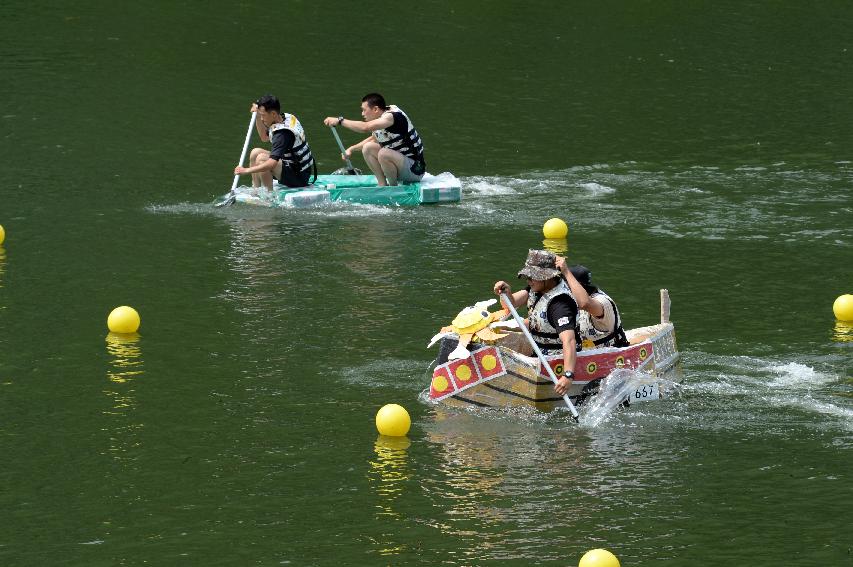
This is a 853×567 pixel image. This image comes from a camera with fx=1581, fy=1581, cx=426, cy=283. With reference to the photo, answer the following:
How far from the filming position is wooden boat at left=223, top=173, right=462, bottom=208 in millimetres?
23516

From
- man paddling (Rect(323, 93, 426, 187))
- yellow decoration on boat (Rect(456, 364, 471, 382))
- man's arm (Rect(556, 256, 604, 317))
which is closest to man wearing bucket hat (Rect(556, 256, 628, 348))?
man's arm (Rect(556, 256, 604, 317))

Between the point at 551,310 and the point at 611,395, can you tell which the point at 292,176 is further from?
the point at 611,395

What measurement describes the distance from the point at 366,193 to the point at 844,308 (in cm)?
830

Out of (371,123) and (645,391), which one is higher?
(371,123)

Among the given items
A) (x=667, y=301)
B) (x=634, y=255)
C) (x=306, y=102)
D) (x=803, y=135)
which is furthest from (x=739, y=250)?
(x=306, y=102)

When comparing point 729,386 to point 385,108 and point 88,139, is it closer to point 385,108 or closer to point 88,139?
point 385,108

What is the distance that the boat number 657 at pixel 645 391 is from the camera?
1499 centimetres

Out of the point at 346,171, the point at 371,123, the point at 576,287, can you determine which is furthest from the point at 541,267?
the point at 346,171

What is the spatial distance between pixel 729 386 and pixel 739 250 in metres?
6.02

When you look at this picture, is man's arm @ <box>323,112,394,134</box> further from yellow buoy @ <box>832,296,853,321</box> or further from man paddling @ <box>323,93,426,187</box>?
yellow buoy @ <box>832,296,853,321</box>

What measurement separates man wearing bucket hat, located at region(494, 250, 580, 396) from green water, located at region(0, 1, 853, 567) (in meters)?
0.64

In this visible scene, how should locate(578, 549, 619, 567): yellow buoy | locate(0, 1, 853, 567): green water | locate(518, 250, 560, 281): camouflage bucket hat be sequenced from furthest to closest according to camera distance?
locate(518, 250, 560, 281): camouflage bucket hat
locate(0, 1, 853, 567): green water
locate(578, 549, 619, 567): yellow buoy

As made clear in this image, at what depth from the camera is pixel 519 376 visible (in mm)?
14742

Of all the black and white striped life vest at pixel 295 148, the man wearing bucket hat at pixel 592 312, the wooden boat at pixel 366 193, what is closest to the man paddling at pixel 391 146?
the wooden boat at pixel 366 193
